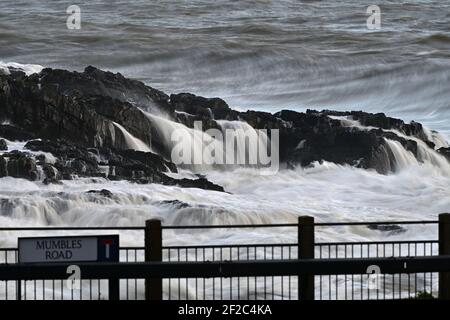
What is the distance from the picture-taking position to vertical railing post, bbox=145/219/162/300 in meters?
12.2

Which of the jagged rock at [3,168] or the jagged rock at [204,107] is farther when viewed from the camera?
the jagged rock at [204,107]

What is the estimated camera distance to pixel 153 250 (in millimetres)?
12258

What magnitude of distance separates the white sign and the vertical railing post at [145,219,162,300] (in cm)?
81

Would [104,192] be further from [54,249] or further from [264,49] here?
[264,49]

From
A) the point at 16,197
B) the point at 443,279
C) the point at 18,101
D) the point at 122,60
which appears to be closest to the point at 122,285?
the point at 443,279

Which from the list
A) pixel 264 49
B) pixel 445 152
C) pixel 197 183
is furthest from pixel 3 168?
pixel 264 49

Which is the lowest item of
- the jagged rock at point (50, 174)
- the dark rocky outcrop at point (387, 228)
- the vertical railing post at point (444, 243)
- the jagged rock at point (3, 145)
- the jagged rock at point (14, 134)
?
the dark rocky outcrop at point (387, 228)

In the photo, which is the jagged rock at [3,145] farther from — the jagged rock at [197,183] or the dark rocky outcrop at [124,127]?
the jagged rock at [197,183]

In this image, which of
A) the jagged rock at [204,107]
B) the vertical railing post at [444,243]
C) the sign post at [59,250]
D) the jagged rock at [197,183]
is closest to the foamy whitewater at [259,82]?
the jagged rock at [197,183]

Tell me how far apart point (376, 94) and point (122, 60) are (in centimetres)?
864

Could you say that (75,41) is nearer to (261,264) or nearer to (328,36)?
(328,36)

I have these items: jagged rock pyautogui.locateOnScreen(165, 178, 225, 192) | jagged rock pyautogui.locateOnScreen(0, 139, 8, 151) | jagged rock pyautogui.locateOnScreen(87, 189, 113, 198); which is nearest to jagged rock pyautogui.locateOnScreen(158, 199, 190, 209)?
jagged rock pyautogui.locateOnScreen(87, 189, 113, 198)

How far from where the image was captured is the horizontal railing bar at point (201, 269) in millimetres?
11388

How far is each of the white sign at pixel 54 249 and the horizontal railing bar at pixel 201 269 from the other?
12 cm
